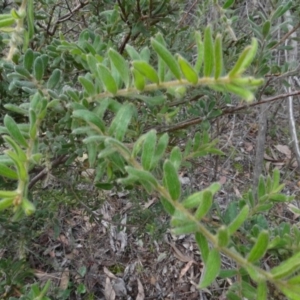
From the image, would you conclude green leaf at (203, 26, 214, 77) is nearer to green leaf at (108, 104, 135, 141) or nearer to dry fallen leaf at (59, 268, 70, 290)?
green leaf at (108, 104, 135, 141)

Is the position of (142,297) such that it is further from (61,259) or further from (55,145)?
(55,145)

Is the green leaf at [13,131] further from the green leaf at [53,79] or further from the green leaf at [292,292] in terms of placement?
the green leaf at [292,292]

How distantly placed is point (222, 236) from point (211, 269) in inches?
2.4

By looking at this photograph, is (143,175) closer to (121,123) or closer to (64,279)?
(121,123)

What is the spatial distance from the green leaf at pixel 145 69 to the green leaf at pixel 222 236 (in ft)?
0.91

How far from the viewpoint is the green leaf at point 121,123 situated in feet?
2.61

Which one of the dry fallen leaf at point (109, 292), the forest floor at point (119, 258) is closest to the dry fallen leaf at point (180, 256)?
the forest floor at point (119, 258)

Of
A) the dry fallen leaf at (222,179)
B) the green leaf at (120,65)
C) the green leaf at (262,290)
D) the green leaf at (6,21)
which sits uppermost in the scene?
the green leaf at (6,21)

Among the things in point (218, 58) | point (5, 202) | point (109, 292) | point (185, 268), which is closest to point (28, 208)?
point (5, 202)

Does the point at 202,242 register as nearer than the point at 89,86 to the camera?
Yes

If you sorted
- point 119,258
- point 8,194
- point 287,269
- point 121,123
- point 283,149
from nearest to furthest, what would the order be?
1. point 287,269
2. point 8,194
3. point 121,123
4. point 119,258
5. point 283,149

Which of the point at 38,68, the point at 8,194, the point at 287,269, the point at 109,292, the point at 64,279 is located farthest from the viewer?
the point at 109,292

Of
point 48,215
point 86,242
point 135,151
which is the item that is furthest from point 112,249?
point 135,151

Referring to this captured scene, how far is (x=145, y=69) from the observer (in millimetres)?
680
